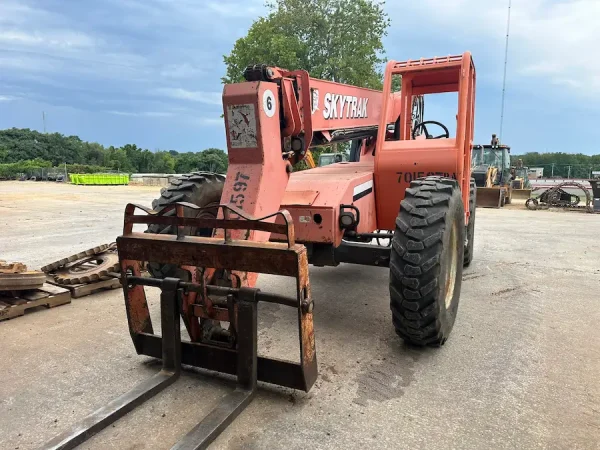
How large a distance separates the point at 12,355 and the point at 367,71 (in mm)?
26560

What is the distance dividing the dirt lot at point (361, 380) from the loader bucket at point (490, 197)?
12177mm

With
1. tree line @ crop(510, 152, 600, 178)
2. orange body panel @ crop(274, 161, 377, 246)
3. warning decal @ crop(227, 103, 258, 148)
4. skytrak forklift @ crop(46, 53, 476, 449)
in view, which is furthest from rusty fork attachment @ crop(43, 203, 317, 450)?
tree line @ crop(510, 152, 600, 178)

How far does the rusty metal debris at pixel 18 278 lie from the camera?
452cm

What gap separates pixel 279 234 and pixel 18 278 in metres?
2.83

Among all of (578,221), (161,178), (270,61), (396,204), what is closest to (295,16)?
(270,61)

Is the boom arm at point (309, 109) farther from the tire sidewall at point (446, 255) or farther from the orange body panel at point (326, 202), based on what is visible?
the tire sidewall at point (446, 255)

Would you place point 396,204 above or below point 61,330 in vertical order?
above

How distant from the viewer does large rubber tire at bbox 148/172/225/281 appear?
429cm

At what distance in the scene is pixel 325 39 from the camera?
27.9 meters

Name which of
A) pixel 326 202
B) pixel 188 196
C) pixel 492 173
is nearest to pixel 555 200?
pixel 492 173

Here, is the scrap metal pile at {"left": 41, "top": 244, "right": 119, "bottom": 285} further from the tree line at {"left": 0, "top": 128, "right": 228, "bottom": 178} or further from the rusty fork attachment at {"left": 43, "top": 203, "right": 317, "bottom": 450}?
the tree line at {"left": 0, "top": 128, "right": 228, "bottom": 178}

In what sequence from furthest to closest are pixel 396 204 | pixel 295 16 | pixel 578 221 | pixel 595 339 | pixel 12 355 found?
pixel 295 16
pixel 578 221
pixel 396 204
pixel 595 339
pixel 12 355

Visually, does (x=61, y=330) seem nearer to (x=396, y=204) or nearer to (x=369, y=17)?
(x=396, y=204)

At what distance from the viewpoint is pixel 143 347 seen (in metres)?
3.42
